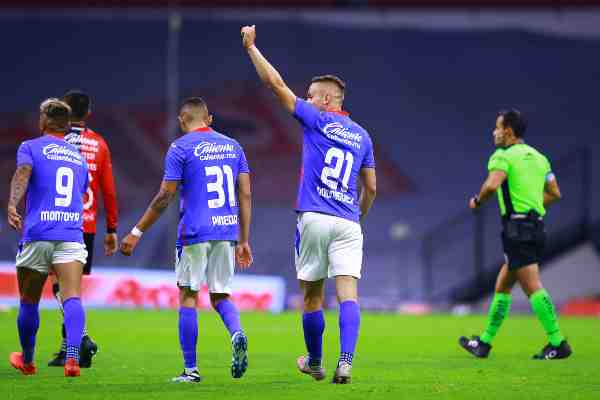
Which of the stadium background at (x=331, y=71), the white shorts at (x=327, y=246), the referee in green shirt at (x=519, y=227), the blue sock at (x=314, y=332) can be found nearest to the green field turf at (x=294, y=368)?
the blue sock at (x=314, y=332)


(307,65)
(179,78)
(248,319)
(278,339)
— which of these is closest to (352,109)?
(307,65)

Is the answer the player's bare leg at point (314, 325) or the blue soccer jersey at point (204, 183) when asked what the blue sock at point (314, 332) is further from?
the blue soccer jersey at point (204, 183)

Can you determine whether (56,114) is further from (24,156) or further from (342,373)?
(342,373)

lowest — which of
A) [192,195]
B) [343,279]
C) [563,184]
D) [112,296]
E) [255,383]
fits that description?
[255,383]

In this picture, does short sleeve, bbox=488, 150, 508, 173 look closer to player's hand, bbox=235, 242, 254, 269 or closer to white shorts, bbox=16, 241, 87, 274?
player's hand, bbox=235, 242, 254, 269

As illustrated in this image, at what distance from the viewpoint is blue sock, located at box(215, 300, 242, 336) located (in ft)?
26.6

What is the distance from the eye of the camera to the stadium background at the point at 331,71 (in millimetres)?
37656

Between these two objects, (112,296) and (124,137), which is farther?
(124,137)

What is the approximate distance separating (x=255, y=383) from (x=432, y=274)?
23.1 m

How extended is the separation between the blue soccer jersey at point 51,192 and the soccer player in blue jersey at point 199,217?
54 centimetres

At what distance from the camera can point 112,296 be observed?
77.3ft

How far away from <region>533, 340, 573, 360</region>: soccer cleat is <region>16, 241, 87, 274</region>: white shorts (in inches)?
188

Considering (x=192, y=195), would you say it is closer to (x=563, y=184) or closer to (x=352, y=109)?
(x=563, y=184)

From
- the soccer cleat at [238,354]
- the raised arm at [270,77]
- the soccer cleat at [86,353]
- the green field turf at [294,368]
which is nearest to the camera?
the green field turf at [294,368]
